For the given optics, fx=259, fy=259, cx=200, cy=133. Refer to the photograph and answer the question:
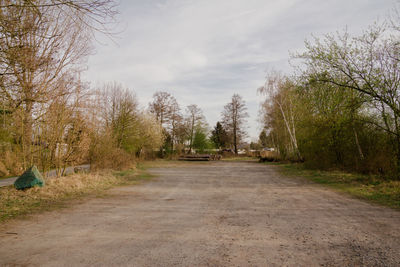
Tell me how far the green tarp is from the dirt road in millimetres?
2329

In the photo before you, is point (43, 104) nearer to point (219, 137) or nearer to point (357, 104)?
point (357, 104)

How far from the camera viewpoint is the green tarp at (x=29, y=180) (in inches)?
325

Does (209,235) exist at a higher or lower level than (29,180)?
lower

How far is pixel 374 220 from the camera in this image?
554cm

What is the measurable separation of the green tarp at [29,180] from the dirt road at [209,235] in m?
2.33

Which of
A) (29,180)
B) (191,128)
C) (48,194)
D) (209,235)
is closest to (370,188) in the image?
(209,235)

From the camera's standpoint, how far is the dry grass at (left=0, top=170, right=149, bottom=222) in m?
6.55

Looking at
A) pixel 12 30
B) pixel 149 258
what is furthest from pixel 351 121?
pixel 12 30

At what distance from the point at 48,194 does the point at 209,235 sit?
6.09 meters

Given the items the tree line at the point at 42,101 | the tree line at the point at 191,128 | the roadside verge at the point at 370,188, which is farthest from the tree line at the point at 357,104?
the tree line at the point at 191,128

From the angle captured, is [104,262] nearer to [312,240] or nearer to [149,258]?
[149,258]

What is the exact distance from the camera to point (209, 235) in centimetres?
458

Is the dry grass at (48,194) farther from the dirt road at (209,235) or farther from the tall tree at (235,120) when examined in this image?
the tall tree at (235,120)

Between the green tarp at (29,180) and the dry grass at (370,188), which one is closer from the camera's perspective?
the dry grass at (370,188)
